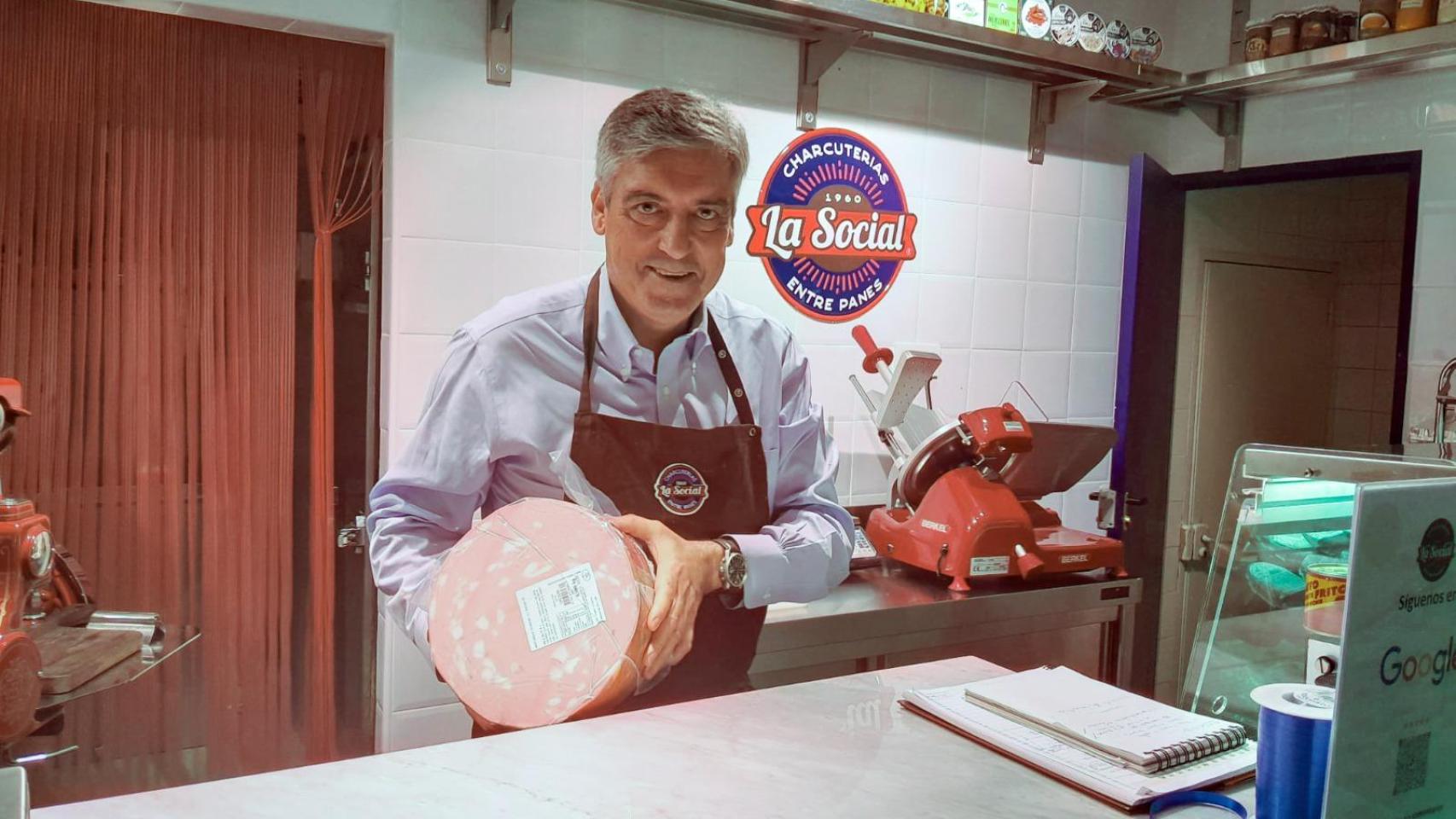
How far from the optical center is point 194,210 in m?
2.27

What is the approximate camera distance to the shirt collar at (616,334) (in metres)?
2.29

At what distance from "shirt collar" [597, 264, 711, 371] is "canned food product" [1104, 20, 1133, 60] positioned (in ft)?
5.64

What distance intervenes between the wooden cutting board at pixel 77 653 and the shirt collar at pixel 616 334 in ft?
3.43

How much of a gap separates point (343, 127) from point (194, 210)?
37 cm

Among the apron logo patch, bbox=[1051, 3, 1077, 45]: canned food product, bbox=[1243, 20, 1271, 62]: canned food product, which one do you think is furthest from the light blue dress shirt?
bbox=[1243, 20, 1271, 62]: canned food product

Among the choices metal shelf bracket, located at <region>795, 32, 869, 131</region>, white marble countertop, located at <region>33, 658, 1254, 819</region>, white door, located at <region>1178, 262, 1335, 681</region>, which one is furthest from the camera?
white door, located at <region>1178, 262, 1335, 681</region>

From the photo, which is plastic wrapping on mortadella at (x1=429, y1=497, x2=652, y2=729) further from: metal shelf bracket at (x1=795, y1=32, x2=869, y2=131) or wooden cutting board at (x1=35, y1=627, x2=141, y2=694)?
metal shelf bracket at (x1=795, y1=32, x2=869, y2=131)

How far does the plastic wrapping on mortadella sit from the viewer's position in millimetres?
1371

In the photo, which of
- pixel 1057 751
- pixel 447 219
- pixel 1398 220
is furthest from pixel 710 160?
pixel 1398 220

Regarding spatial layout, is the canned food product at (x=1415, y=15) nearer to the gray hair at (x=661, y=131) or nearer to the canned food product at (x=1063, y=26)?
the canned food product at (x=1063, y=26)

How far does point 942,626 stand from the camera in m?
2.58

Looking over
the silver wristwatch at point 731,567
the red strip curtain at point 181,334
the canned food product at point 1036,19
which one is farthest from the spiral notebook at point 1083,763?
the canned food product at point 1036,19

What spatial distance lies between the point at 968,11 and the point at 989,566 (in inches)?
60.4

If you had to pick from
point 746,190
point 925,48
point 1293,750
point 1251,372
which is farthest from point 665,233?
point 1251,372
